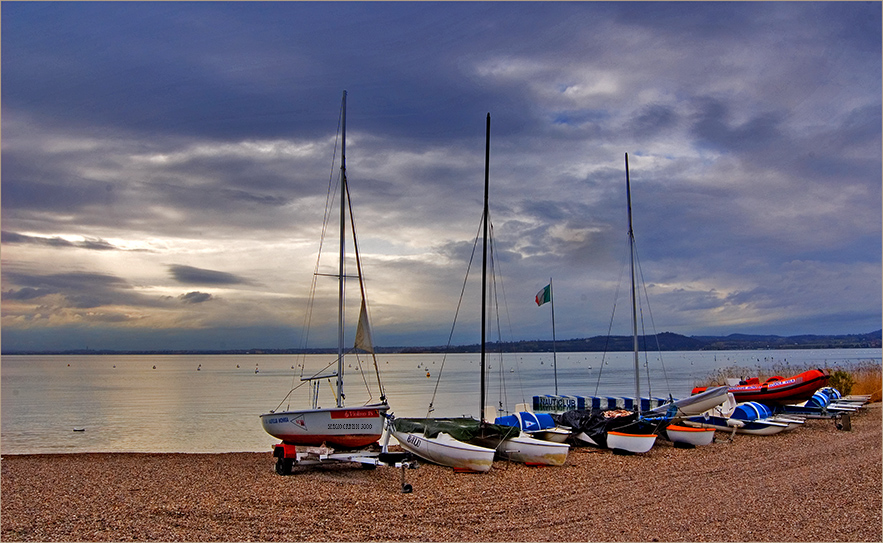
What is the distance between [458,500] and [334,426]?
200 inches

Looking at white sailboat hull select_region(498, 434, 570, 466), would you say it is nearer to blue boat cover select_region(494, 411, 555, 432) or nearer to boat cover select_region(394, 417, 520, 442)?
boat cover select_region(394, 417, 520, 442)

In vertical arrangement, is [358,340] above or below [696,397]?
above

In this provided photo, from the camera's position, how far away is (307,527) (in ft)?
34.6

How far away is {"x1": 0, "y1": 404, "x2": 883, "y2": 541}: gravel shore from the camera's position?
10312mm

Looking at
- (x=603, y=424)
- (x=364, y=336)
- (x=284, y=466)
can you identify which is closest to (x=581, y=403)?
(x=603, y=424)

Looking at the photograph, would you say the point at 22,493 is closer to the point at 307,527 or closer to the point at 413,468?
the point at 307,527

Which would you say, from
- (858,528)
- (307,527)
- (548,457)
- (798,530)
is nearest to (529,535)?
(307,527)

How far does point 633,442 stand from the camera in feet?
60.7

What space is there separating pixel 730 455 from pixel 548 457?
5.62 metres

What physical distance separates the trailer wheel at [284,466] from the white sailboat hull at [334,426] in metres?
1.66

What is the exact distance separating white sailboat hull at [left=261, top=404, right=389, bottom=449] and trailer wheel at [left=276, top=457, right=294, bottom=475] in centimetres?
166

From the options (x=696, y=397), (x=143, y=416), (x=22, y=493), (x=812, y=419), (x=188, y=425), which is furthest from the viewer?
(x=143, y=416)

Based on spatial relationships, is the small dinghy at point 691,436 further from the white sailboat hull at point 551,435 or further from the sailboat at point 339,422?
the sailboat at point 339,422

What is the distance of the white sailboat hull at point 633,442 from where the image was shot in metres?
18.5
